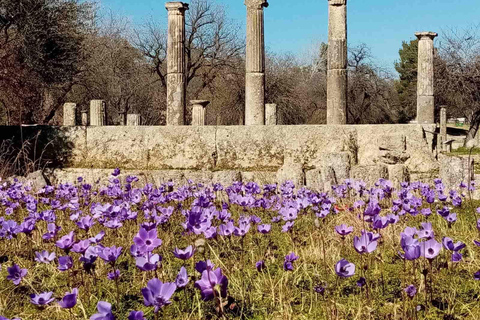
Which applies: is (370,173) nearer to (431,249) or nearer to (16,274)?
(431,249)

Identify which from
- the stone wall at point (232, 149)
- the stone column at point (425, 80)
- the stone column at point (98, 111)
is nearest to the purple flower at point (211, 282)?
the stone wall at point (232, 149)

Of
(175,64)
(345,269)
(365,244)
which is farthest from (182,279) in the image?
(175,64)

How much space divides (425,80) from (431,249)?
22.0 meters

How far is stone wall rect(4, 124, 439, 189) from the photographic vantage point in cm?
992

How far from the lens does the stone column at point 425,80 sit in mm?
22469

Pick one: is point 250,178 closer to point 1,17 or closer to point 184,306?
point 184,306

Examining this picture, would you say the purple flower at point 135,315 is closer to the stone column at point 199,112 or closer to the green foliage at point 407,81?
the stone column at point 199,112

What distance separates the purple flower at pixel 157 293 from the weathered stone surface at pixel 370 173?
21.5 ft

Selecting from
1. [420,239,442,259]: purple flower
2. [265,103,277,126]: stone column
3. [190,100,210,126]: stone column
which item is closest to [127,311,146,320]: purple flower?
[420,239,442,259]: purple flower

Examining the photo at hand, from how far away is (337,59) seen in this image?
16641mm

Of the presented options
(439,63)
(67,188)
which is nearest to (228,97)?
(439,63)

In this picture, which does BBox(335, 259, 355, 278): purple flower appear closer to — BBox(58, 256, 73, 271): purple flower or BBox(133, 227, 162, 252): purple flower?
BBox(133, 227, 162, 252): purple flower

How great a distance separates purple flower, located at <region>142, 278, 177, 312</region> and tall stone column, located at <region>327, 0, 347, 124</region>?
49.9 feet

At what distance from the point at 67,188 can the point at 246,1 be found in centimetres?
1237
